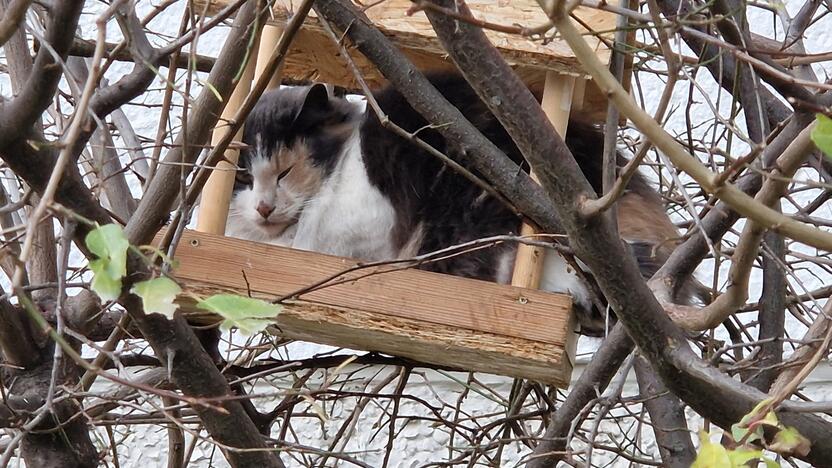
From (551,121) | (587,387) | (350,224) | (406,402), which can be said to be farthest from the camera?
(406,402)

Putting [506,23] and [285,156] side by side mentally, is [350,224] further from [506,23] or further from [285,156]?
[506,23]

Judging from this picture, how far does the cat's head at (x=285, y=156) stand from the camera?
70.9 inches

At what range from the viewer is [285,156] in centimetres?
185

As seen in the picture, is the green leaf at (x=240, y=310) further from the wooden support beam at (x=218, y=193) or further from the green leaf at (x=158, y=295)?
the wooden support beam at (x=218, y=193)

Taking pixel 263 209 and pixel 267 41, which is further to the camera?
pixel 263 209

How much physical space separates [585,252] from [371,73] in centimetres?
93

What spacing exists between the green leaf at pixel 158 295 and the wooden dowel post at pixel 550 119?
2.82 feet

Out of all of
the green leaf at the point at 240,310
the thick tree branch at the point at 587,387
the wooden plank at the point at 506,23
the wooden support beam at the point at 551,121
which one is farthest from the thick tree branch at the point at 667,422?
the green leaf at the point at 240,310

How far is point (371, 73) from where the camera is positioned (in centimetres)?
193

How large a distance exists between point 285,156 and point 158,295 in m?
1.17

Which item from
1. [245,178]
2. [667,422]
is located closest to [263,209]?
[245,178]

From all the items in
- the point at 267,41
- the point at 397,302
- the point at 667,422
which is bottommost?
the point at 397,302

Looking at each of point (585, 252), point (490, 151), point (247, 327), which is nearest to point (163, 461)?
point (490, 151)

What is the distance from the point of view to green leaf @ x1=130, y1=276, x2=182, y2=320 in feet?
2.29
